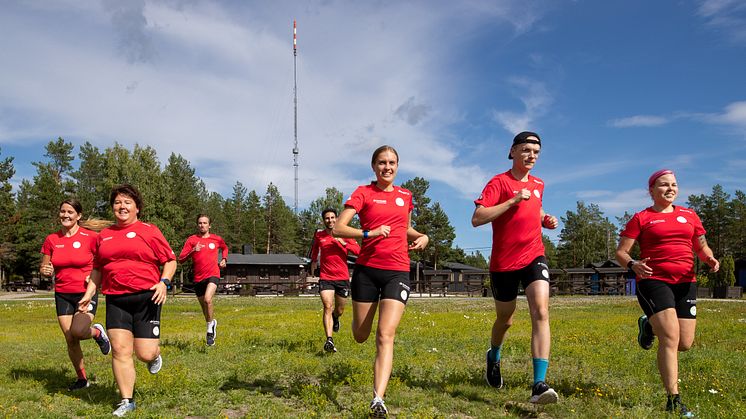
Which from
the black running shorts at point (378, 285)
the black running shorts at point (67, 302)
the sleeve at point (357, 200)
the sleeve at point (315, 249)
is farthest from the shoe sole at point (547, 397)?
the sleeve at point (315, 249)

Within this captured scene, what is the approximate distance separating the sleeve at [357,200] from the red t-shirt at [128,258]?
1978mm

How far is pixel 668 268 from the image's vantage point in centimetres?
566

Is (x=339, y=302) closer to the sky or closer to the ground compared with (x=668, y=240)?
closer to the ground

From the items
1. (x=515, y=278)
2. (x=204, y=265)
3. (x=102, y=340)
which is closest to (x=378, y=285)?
(x=515, y=278)

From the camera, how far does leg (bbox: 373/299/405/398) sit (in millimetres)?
5219

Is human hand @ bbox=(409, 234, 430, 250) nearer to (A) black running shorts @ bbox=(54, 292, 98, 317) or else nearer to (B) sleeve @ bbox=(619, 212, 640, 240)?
(B) sleeve @ bbox=(619, 212, 640, 240)

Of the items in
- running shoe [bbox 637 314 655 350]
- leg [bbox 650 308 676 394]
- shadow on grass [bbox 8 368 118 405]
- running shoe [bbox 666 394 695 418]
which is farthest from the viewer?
shadow on grass [bbox 8 368 118 405]

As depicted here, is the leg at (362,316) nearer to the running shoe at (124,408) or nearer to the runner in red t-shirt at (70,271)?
the running shoe at (124,408)

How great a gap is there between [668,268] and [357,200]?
11.0ft

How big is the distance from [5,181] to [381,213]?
69932mm

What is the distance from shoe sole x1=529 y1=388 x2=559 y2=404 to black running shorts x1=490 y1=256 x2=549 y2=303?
1.15 metres

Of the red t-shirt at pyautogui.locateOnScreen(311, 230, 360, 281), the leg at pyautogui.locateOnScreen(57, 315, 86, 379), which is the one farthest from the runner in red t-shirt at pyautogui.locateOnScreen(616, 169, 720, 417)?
the leg at pyautogui.locateOnScreen(57, 315, 86, 379)

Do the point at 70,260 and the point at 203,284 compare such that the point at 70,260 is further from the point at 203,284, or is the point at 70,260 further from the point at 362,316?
the point at 362,316

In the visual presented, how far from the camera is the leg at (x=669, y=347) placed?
17.9ft
